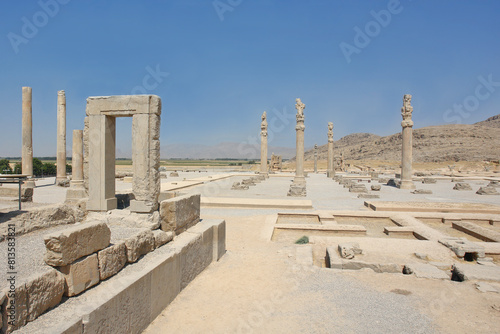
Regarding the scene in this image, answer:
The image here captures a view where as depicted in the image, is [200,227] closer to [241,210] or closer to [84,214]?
[84,214]

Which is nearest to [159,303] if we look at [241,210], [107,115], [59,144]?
[107,115]

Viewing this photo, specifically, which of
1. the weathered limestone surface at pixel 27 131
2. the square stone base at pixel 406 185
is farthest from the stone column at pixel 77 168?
the square stone base at pixel 406 185

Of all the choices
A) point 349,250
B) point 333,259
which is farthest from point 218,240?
point 349,250

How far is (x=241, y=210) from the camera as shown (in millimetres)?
12680

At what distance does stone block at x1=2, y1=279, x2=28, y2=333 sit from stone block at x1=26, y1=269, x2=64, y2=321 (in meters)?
0.06

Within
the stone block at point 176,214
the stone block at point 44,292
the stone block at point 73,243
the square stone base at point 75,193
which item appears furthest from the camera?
the square stone base at point 75,193

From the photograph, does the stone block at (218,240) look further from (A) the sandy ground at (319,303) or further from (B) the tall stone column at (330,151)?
(B) the tall stone column at (330,151)

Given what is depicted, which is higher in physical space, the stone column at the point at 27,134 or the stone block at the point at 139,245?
the stone column at the point at 27,134

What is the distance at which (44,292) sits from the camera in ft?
9.64

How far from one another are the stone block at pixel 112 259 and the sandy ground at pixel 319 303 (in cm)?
86

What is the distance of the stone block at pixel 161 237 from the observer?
5113 mm

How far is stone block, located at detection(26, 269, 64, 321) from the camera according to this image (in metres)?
2.79

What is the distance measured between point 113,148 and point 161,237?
8.88ft

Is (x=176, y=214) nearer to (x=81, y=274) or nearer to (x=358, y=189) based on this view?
(x=81, y=274)
